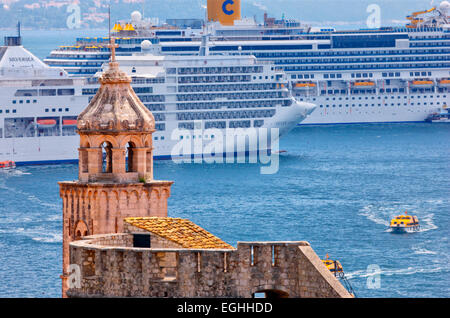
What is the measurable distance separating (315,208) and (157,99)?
151 feet

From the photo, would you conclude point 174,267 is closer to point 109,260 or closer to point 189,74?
point 109,260

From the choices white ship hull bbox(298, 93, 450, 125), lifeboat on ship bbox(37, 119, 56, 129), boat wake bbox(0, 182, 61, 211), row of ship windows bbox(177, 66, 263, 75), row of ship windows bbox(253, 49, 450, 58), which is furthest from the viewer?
row of ship windows bbox(253, 49, 450, 58)

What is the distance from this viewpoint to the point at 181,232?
765 inches

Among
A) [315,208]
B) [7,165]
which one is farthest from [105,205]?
[7,165]

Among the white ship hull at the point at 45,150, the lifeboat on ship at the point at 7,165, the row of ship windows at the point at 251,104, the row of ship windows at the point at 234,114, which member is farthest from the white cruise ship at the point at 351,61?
the lifeboat on ship at the point at 7,165

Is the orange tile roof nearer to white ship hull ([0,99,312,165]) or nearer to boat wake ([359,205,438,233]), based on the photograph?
boat wake ([359,205,438,233])

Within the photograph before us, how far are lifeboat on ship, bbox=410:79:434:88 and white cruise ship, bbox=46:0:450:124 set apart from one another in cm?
10

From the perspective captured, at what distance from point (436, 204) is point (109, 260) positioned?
207 ft

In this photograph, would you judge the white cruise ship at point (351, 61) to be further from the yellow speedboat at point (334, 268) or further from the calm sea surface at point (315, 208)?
the yellow speedboat at point (334, 268)

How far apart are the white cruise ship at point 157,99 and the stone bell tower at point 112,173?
283ft

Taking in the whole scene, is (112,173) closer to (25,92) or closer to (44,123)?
(44,123)

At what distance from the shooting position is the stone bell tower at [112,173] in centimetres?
2295

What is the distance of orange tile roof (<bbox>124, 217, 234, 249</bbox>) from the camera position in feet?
62.1

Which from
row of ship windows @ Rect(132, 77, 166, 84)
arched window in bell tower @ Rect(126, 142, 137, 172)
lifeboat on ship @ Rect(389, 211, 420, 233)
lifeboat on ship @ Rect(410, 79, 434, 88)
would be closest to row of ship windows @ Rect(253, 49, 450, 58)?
lifeboat on ship @ Rect(410, 79, 434, 88)
